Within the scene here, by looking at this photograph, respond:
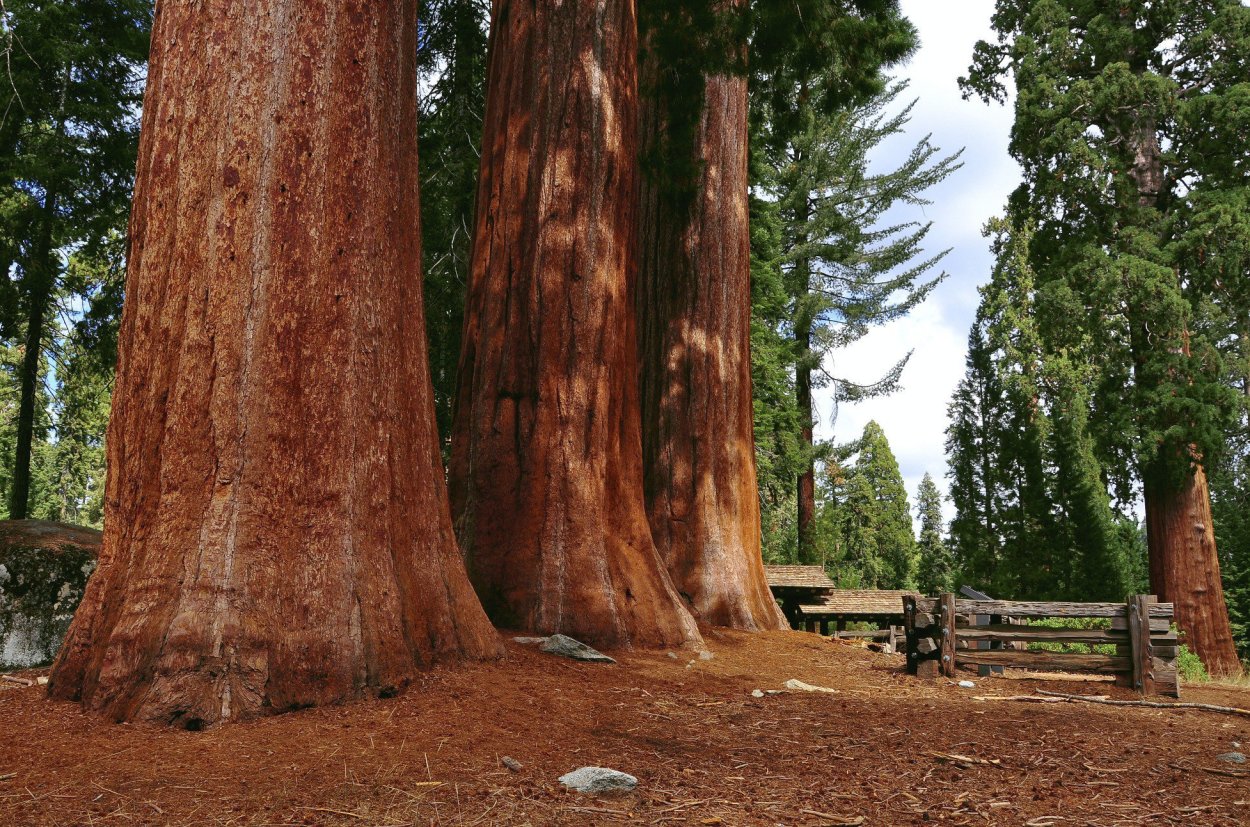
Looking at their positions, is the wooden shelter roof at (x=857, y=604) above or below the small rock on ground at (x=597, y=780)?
below

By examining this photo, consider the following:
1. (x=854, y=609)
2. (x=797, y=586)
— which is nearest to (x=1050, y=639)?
(x=797, y=586)

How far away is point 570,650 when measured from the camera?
644 cm

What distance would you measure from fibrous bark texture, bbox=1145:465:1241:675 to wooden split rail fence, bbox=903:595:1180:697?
8825 millimetres

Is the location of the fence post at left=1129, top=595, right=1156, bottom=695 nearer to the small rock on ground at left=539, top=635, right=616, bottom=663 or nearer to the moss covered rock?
the small rock on ground at left=539, top=635, right=616, bottom=663

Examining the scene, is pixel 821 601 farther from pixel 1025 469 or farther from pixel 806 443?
pixel 1025 469

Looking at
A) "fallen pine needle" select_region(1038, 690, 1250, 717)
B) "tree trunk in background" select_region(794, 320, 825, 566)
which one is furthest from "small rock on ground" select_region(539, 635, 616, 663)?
"tree trunk in background" select_region(794, 320, 825, 566)

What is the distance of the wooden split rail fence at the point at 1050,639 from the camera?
8.50 metres

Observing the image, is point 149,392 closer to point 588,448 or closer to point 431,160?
point 588,448

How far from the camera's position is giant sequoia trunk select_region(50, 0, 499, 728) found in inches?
174

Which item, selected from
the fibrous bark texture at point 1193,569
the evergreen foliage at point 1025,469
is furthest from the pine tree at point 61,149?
the evergreen foliage at point 1025,469

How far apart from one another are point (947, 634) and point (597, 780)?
6041 millimetres

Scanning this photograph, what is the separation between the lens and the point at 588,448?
24.5 ft

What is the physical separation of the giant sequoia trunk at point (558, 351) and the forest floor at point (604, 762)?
119 cm

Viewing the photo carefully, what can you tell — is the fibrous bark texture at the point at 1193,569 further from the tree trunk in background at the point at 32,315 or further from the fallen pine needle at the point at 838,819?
the tree trunk in background at the point at 32,315
